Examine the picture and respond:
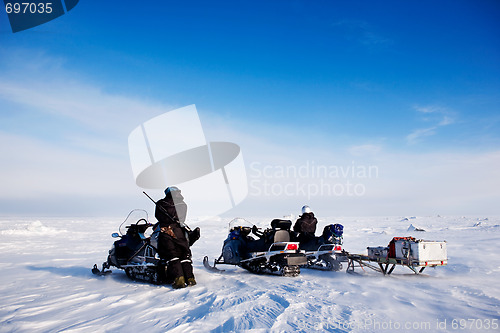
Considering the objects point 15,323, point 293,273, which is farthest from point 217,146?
point 15,323

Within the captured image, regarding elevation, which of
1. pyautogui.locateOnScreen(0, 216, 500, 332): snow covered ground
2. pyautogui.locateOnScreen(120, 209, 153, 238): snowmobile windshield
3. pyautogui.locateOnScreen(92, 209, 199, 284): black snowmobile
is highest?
pyautogui.locateOnScreen(120, 209, 153, 238): snowmobile windshield

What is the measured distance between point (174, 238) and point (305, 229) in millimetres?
3829

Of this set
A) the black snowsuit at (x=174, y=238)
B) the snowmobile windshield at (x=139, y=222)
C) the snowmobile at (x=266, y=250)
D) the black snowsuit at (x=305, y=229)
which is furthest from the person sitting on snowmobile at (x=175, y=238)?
the black snowsuit at (x=305, y=229)

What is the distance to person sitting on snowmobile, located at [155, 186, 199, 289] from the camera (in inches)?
231

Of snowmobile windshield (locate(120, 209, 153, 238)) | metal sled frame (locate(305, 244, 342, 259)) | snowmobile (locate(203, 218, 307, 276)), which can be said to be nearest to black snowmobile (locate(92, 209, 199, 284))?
snowmobile windshield (locate(120, 209, 153, 238))

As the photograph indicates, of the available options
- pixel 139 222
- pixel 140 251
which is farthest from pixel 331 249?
pixel 139 222

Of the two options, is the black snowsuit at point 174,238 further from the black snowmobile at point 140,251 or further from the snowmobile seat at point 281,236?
the snowmobile seat at point 281,236

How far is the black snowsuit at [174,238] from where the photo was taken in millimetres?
5902

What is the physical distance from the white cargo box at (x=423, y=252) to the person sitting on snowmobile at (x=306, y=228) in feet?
8.16

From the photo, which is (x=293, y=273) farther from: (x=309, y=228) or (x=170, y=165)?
(x=170, y=165)

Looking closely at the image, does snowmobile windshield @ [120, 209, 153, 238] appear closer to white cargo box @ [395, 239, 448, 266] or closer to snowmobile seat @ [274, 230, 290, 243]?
snowmobile seat @ [274, 230, 290, 243]

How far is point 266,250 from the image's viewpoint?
7.52 meters

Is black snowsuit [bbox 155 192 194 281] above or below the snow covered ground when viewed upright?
above

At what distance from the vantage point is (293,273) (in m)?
7.00
